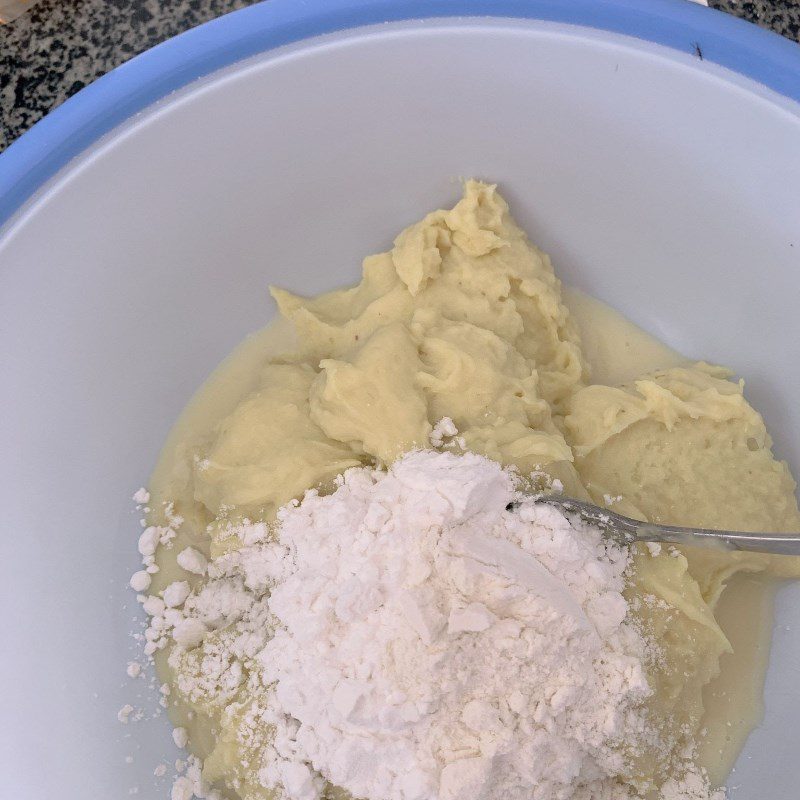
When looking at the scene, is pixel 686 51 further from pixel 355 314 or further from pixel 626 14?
pixel 355 314

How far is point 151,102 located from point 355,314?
50 cm

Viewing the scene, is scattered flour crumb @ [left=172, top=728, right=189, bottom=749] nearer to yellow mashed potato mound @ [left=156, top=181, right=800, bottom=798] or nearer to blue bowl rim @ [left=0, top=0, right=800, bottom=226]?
yellow mashed potato mound @ [left=156, top=181, right=800, bottom=798]

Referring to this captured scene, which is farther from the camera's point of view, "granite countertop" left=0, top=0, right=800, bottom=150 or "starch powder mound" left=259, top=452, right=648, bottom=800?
"granite countertop" left=0, top=0, right=800, bottom=150

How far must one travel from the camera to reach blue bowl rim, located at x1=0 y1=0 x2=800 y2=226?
1.12m

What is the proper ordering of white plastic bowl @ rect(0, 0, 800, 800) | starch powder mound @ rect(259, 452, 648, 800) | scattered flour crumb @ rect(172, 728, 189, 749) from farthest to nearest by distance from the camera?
scattered flour crumb @ rect(172, 728, 189, 749) < white plastic bowl @ rect(0, 0, 800, 800) < starch powder mound @ rect(259, 452, 648, 800)

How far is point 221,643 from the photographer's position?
4.13ft

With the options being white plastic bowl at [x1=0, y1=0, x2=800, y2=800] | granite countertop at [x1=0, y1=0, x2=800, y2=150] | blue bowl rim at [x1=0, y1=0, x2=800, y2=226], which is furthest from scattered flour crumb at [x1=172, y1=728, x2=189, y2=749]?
granite countertop at [x1=0, y1=0, x2=800, y2=150]

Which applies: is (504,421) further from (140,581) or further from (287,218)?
(140,581)

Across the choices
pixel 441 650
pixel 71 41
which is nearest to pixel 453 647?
pixel 441 650

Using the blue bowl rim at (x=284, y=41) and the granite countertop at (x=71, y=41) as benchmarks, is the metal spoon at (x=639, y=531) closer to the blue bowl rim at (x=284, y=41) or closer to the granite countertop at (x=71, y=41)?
the blue bowl rim at (x=284, y=41)

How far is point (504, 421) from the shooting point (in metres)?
1.24

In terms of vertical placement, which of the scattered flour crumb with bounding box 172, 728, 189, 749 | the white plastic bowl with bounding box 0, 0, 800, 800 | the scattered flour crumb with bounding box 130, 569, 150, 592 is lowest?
the scattered flour crumb with bounding box 172, 728, 189, 749

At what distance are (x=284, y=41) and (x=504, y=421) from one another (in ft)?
2.26

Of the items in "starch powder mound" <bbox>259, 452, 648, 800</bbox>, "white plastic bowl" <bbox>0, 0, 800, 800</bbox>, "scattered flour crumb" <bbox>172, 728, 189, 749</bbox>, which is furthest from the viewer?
"scattered flour crumb" <bbox>172, 728, 189, 749</bbox>
